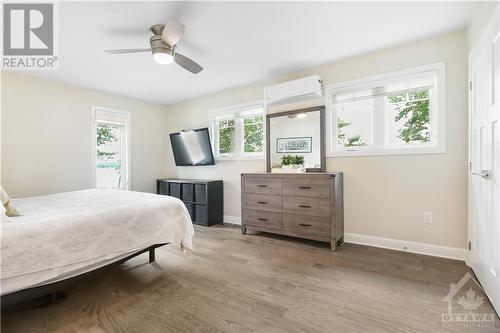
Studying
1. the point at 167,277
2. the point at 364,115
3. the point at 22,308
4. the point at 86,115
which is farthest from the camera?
the point at 86,115

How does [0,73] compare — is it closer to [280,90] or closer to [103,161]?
[103,161]

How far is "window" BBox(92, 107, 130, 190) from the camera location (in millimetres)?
4105

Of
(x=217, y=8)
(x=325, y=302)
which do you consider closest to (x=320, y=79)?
(x=217, y=8)

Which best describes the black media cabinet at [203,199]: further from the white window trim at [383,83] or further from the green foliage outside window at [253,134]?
the white window trim at [383,83]

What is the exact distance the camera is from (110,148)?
441 centimetres

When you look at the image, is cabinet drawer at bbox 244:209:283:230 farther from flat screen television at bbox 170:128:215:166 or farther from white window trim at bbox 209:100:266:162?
flat screen television at bbox 170:128:215:166

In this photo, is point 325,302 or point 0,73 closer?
point 325,302

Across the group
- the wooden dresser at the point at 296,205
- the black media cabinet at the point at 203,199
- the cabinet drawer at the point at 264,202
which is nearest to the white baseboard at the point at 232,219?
the black media cabinet at the point at 203,199

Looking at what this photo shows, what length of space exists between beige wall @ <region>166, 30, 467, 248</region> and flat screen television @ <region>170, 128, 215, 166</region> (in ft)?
6.71

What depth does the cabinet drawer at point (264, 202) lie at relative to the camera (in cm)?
323

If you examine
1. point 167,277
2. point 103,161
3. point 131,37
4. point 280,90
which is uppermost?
point 131,37

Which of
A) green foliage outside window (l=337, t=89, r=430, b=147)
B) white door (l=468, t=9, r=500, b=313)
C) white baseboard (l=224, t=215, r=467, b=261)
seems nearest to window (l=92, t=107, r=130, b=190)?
white baseboard (l=224, t=215, r=467, b=261)

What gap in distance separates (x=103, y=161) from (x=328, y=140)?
4.08 m

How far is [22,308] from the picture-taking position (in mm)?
1716
